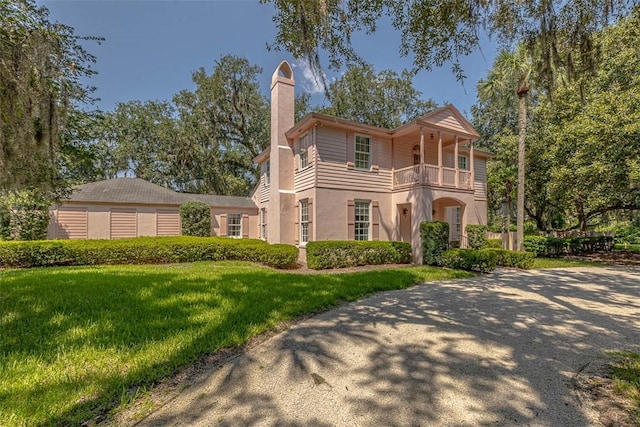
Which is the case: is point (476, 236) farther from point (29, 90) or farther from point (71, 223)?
point (71, 223)

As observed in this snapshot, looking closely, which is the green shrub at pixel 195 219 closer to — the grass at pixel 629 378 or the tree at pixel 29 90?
the tree at pixel 29 90

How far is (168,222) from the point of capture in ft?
56.3

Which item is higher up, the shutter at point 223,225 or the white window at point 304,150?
the white window at point 304,150

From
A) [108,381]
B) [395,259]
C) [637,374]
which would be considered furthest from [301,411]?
[395,259]

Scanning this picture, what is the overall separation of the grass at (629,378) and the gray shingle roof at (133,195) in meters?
18.0

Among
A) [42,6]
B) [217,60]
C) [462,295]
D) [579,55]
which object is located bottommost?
[462,295]

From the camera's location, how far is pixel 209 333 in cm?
364

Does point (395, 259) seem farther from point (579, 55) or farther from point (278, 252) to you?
point (579, 55)

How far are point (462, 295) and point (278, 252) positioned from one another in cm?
601

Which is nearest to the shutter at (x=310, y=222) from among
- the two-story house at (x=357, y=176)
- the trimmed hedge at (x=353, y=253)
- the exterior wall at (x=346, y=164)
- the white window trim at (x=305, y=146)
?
the two-story house at (x=357, y=176)

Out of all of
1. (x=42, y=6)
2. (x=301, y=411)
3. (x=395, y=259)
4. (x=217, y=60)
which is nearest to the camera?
(x=301, y=411)

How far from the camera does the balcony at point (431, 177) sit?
11.6 metres

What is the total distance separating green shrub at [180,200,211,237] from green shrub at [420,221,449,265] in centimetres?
1223

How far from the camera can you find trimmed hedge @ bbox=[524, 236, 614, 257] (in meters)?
14.2
